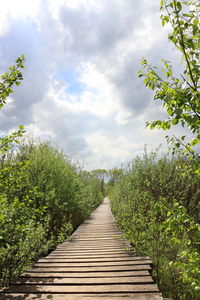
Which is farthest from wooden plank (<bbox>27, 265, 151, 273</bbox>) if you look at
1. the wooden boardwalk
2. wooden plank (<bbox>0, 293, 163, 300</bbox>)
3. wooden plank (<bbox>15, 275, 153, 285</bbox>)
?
wooden plank (<bbox>0, 293, 163, 300</bbox>)

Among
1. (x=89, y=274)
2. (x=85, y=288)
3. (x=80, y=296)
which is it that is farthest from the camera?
(x=89, y=274)

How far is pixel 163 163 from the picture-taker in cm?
773

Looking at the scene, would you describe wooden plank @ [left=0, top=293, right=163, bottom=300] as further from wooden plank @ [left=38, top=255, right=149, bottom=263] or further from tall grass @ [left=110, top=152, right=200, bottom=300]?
wooden plank @ [left=38, top=255, right=149, bottom=263]

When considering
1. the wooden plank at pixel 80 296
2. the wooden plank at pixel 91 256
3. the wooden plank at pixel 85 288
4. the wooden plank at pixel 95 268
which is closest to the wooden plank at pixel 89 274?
the wooden plank at pixel 95 268

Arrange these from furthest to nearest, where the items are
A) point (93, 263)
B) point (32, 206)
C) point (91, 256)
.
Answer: point (32, 206) → point (91, 256) → point (93, 263)

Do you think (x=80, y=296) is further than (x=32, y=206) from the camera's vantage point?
No

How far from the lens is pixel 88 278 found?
307 centimetres

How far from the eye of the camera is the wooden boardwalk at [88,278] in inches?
101

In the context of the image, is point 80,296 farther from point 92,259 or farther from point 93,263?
point 92,259

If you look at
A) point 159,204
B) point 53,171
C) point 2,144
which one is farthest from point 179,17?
point 53,171

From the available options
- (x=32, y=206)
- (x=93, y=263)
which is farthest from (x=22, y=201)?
(x=32, y=206)

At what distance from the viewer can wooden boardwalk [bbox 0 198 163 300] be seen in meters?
2.58

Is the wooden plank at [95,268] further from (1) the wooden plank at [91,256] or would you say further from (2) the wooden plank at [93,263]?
(1) the wooden plank at [91,256]

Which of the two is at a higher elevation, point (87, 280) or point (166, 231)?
point (166, 231)
